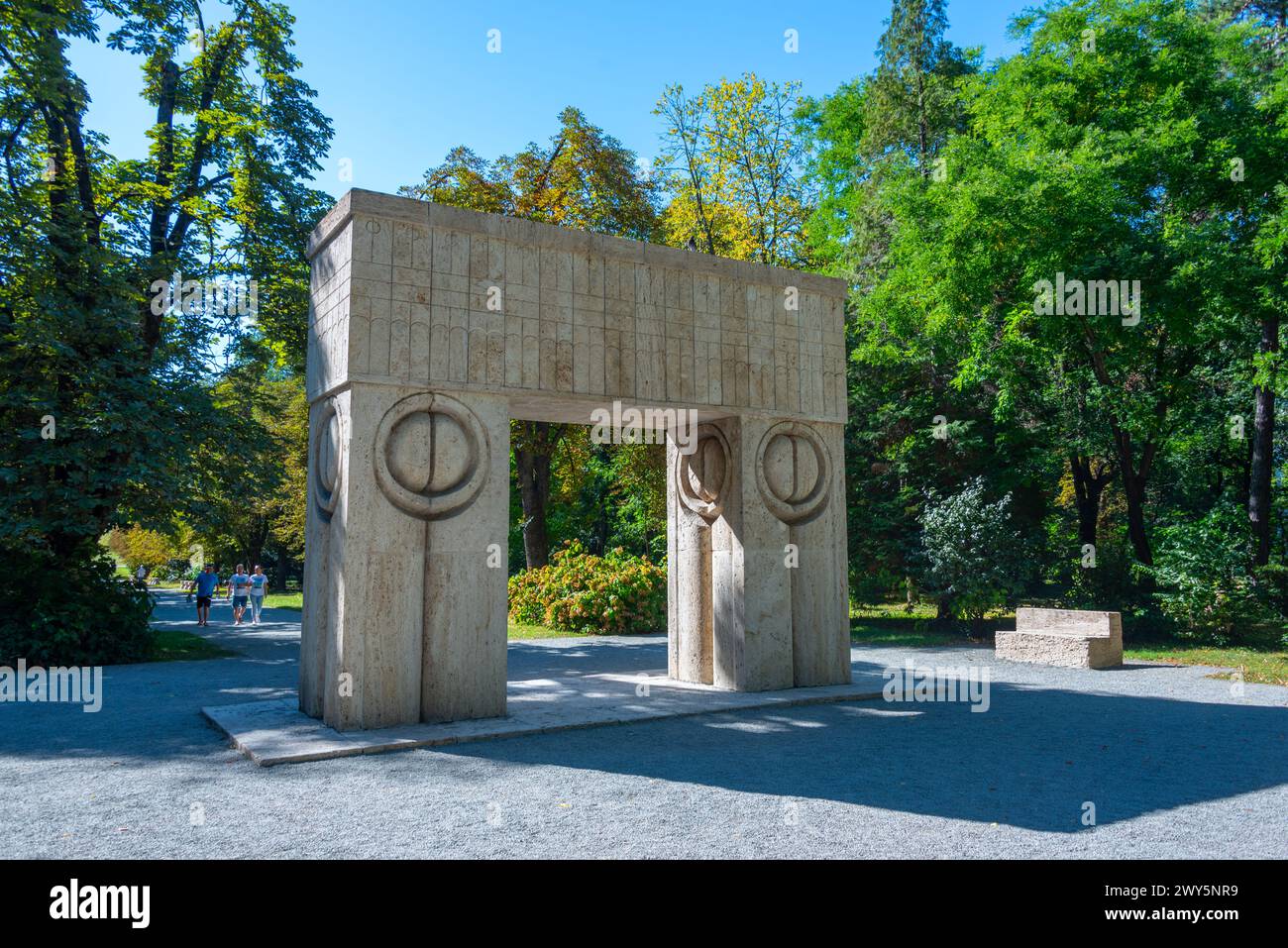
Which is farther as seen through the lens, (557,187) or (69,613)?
(557,187)

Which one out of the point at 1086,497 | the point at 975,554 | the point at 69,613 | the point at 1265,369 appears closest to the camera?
the point at 69,613

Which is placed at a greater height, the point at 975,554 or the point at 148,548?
the point at 975,554

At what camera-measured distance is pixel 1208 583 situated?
15953mm

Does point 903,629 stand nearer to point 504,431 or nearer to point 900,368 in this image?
point 900,368

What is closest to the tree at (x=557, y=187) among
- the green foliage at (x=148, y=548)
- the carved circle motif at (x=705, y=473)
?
the carved circle motif at (x=705, y=473)

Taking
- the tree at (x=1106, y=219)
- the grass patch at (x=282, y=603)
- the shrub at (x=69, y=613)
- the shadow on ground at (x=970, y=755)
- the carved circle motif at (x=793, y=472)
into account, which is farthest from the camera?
the grass patch at (x=282, y=603)

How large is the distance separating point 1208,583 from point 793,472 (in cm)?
1070

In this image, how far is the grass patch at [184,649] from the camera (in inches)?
576

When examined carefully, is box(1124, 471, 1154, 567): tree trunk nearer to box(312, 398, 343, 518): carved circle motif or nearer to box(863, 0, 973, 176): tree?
box(863, 0, 973, 176): tree

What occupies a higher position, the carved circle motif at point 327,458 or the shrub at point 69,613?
the carved circle motif at point 327,458

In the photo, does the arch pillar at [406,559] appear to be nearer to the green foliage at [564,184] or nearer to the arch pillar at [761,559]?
the arch pillar at [761,559]

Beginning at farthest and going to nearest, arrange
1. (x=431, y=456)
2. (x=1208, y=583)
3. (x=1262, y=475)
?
1. (x=1262, y=475)
2. (x=1208, y=583)
3. (x=431, y=456)

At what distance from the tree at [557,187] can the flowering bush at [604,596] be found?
3.66 meters

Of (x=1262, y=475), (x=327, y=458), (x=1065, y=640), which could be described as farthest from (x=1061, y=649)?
(x=327, y=458)
